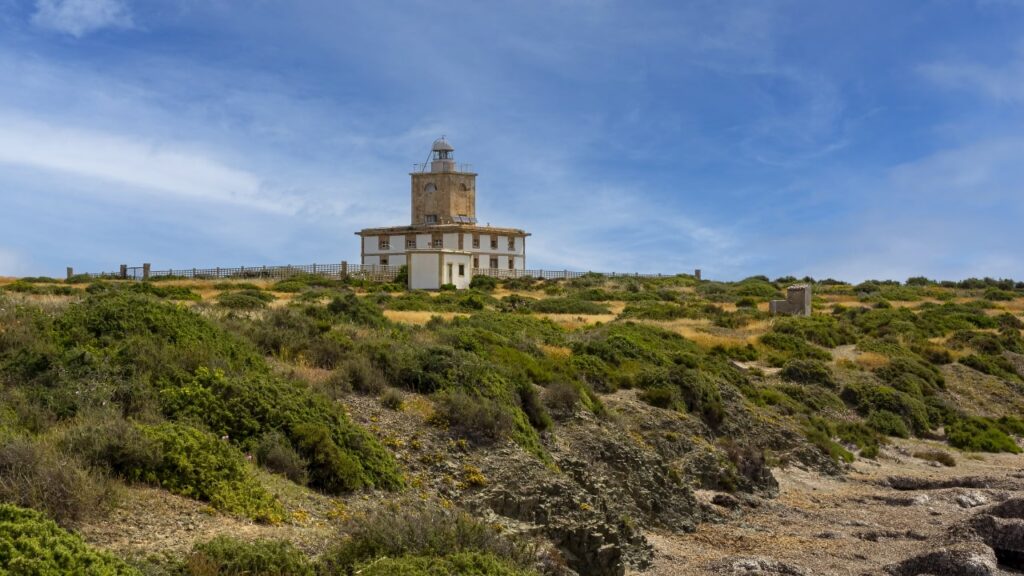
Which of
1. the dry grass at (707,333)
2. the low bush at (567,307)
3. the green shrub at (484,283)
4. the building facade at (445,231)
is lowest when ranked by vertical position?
the dry grass at (707,333)

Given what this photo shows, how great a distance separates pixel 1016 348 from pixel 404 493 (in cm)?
4049

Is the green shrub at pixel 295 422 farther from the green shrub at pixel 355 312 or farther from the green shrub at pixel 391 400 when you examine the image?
the green shrub at pixel 355 312

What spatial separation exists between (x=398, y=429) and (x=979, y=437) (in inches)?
857

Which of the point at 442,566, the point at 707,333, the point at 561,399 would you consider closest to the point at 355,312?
A: the point at 561,399

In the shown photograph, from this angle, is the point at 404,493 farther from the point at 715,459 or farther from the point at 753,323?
the point at 753,323

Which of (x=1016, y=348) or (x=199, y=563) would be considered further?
(x=1016, y=348)

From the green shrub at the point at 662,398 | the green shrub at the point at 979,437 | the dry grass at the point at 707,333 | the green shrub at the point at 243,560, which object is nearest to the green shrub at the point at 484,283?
the dry grass at the point at 707,333

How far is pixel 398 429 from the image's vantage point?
1385 centimetres

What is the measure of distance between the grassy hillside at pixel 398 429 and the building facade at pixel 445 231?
136 ft

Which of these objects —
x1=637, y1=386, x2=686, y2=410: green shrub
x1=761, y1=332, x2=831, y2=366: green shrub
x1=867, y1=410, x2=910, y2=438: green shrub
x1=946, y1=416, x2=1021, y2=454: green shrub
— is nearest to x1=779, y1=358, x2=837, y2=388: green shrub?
x1=761, y1=332, x2=831, y2=366: green shrub

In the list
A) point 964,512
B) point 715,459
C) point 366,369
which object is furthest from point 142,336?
point 964,512

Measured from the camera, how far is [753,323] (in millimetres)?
43781

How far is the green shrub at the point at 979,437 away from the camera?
2719 cm

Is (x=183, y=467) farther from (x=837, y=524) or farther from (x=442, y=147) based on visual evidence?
(x=442, y=147)
